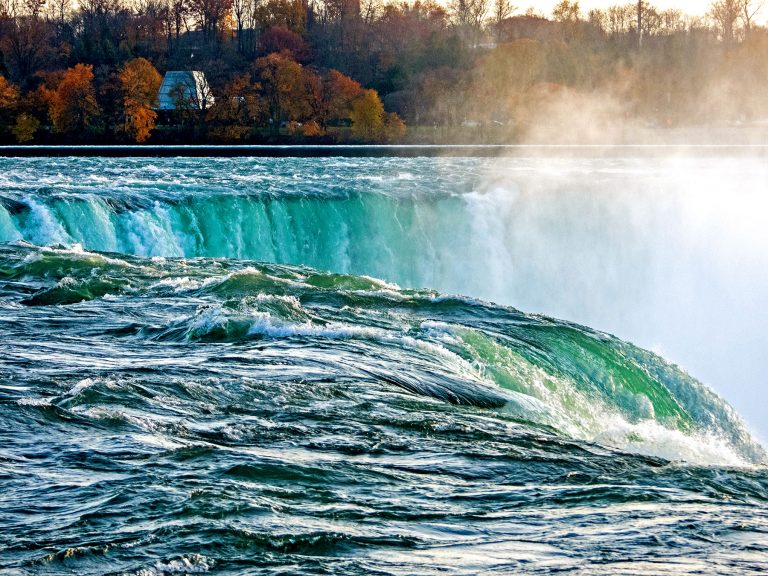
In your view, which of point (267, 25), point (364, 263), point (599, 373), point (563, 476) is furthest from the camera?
point (267, 25)

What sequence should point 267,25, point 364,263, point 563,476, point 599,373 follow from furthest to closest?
point 267,25 < point 364,263 < point 599,373 < point 563,476

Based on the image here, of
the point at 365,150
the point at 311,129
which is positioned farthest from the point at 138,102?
the point at 365,150

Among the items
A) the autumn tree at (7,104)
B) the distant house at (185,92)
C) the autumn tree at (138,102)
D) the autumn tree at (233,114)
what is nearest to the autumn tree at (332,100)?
the autumn tree at (233,114)

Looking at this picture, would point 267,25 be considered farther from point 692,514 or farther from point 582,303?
point 692,514

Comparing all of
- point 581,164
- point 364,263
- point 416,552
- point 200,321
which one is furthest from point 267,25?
point 416,552

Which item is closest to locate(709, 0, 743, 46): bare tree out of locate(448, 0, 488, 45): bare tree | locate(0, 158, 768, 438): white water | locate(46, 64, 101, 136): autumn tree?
locate(448, 0, 488, 45): bare tree

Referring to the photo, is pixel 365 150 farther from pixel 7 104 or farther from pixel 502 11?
pixel 502 11
